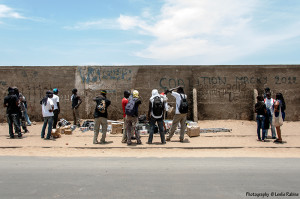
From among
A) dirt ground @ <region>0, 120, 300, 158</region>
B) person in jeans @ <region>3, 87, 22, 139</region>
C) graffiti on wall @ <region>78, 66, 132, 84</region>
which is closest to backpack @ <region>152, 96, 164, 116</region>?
dirt ground @ <region>0, 120, 300, 158</region>

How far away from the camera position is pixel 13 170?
5.91 metres

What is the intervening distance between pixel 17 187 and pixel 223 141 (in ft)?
22.8

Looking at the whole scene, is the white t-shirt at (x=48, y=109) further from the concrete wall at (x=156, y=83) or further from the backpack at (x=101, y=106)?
the concrete wall at (x=156, y=83)

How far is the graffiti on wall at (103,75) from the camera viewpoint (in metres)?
13.9

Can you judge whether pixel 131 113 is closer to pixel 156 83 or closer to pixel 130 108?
pixel 130 108

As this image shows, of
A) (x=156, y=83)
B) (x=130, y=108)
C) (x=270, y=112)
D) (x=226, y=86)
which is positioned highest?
(x=156, y=83)

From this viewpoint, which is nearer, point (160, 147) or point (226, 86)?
point (160, 147)

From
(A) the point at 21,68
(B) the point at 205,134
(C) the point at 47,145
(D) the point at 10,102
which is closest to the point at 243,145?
(B) the point at 205,134

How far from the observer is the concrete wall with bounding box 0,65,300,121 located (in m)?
13.9

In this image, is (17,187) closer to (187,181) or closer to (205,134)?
(187,181)

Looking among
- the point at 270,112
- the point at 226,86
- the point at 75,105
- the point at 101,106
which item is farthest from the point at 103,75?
the point at 270,112

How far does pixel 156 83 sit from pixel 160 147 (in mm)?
5601

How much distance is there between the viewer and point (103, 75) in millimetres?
13914

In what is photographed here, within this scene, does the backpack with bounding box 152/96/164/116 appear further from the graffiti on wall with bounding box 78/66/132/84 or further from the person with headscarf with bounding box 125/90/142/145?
the graffiti on wall with bounding box 78/66/132/84
